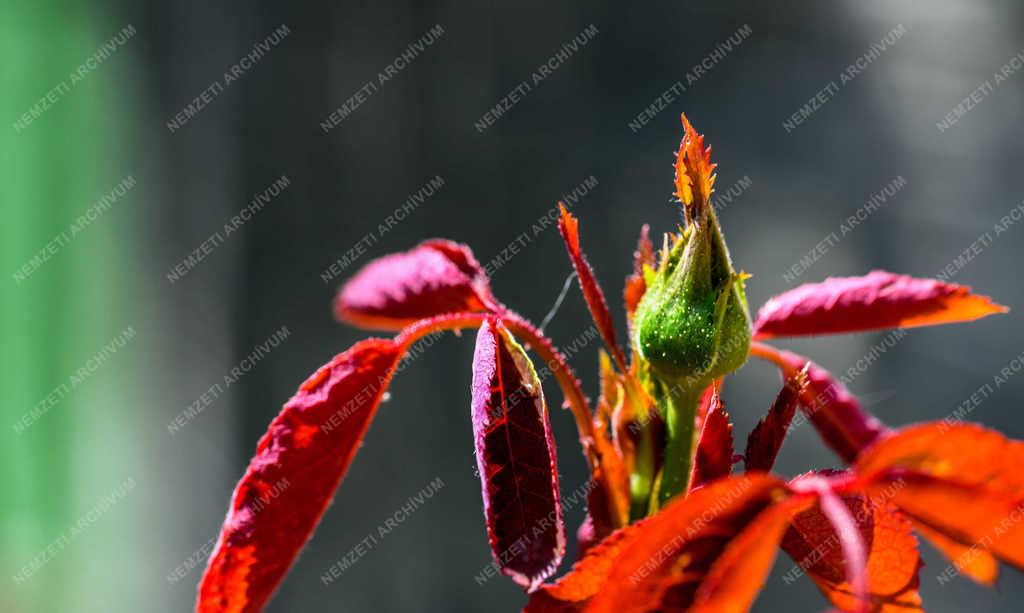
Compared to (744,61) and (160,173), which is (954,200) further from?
(160,173)

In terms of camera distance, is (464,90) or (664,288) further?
(464,90)

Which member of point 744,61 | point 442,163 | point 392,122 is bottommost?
point 744,61

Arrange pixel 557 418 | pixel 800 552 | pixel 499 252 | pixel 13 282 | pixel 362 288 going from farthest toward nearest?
pixel 499 252
pixel 557 418
pixel 13 282
pixel 362 288
pixel 800 552

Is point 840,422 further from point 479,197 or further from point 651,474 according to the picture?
point 479,197

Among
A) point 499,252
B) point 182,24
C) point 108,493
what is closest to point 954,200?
point 499,252

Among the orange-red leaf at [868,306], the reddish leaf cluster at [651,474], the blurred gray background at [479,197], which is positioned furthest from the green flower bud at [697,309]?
the blurred gray background at [479,197]

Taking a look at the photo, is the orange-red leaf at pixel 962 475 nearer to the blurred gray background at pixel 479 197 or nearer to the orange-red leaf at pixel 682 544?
the orange-red leaf at pixel 682 544
